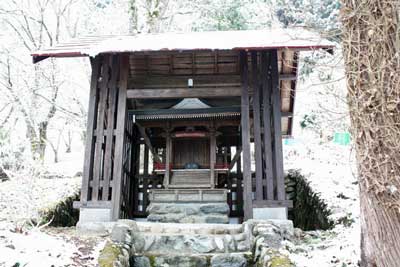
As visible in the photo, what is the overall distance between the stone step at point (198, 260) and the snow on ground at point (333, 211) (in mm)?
742

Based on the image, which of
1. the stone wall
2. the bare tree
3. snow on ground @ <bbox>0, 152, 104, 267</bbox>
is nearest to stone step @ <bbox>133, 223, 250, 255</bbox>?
the stone wall

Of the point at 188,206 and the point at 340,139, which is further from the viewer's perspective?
the point at 340,139

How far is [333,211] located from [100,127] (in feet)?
16.2

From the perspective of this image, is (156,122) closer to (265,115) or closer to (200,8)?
(265,115)

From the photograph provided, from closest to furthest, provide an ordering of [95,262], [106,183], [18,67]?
[95,262] < [106,183] < [18,67]

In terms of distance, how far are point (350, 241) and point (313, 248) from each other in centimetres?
61

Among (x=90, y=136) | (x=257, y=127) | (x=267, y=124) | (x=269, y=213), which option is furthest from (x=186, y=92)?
(x=269, y=213)

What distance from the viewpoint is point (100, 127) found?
7.82m

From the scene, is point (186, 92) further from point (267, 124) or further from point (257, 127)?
point (267, 124)

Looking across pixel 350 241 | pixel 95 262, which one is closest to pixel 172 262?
pixel 95 262

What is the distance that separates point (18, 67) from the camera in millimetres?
16328

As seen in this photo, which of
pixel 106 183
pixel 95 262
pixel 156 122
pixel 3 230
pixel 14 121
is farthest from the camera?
pixel 14 121

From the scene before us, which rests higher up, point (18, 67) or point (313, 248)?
point (18, 67)

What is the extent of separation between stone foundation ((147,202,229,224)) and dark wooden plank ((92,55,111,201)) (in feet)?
4.91
